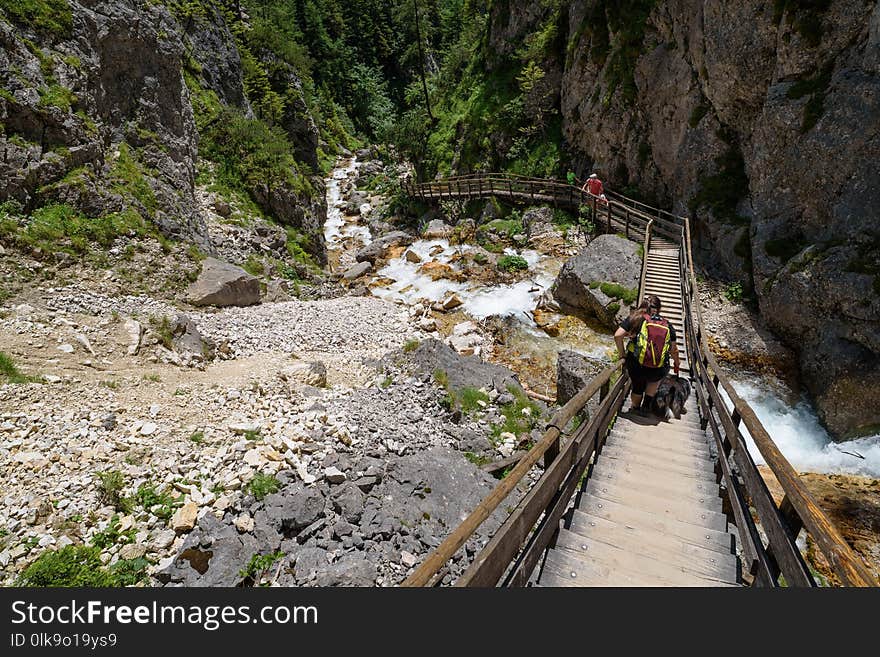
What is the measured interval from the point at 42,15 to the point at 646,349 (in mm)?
21472

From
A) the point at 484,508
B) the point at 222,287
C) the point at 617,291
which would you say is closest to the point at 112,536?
the point at 484,508

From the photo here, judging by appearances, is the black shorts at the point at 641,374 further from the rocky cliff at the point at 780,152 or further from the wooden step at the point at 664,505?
the rocky cliff at the point at 780,152

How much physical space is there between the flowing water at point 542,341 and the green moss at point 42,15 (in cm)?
1511

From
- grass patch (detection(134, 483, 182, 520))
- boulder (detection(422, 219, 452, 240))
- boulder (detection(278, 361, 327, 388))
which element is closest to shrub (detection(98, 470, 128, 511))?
grass patch (detection(134, 483, 182, 520))

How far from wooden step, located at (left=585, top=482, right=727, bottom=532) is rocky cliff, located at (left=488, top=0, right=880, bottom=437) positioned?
9.70 metres

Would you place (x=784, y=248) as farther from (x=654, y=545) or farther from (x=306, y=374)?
(x=306, y=374)

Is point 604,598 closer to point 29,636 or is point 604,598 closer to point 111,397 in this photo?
point 29,636

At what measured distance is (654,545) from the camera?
414 cm

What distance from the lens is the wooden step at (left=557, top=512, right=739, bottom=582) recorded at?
3.85 m

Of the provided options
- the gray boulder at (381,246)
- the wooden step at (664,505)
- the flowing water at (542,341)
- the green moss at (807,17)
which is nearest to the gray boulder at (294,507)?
the wooden step at (664,505)

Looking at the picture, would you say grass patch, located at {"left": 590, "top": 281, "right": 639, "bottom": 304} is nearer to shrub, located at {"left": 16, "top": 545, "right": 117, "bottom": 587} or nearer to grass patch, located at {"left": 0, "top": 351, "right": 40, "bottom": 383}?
shrub, located at {"left": 16, "top": 545, "right": 117, "bottom": 587}

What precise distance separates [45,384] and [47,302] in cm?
424

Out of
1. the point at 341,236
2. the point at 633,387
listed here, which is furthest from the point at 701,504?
the point at 341,236

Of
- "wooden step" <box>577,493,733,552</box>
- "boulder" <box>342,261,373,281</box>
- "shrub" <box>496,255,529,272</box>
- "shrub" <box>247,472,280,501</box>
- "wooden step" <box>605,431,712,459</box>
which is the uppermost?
"shrub" <box>496,255,529,272</box>
